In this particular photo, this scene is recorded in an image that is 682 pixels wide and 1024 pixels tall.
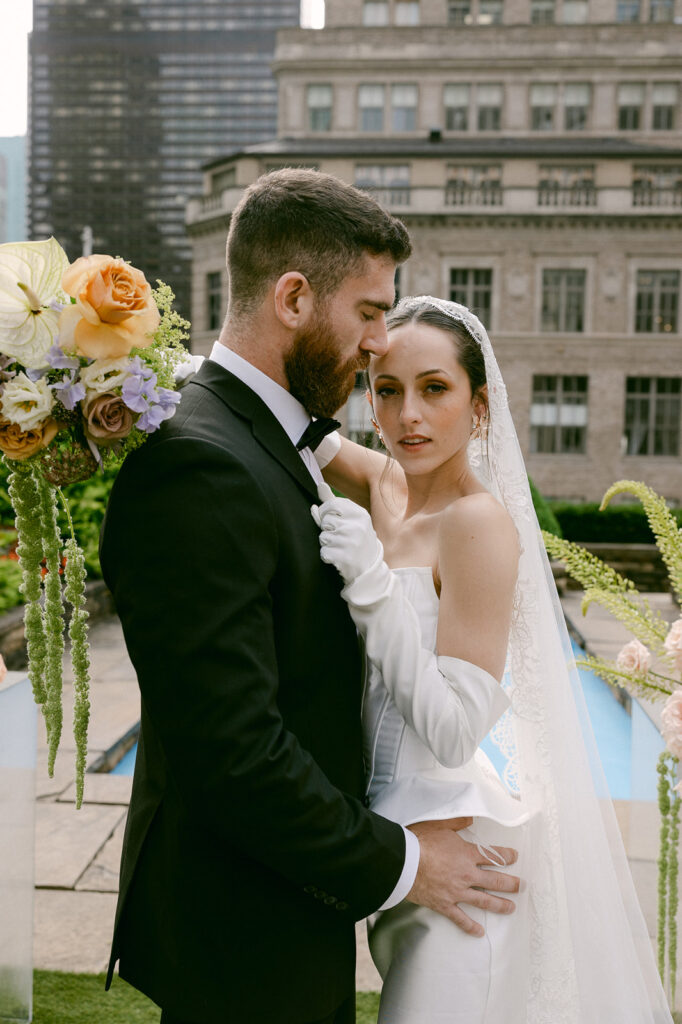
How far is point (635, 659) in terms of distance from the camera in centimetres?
229

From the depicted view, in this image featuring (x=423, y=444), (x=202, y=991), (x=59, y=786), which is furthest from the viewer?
(x=59, y=786)

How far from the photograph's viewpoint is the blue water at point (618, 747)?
269 cm

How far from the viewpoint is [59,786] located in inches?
203

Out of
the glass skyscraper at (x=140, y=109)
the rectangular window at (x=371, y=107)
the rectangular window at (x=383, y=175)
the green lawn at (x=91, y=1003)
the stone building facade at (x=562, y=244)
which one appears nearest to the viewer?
the green lawn at (x=91, y=1003)

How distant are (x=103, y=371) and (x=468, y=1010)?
148 centimetres

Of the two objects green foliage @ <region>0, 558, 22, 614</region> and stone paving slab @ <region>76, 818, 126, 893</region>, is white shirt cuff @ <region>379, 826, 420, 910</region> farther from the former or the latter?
green foliage @ <region>0, 558, 22, 614</region>

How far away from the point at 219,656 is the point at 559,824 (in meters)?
1.14

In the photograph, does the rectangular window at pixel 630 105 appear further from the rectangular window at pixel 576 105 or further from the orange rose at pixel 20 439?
the orange rose at pixel 20 439

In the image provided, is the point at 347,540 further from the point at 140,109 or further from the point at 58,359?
the point at 140,109

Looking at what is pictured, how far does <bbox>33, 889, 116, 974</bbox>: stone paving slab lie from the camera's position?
3.33m

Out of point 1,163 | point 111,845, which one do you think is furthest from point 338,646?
point 1,163

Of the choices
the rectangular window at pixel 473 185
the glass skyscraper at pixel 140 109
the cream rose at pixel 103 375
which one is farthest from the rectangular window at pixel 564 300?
the glass skyscraper at pixel 140 109

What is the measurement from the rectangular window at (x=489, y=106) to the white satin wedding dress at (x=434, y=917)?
3370cm

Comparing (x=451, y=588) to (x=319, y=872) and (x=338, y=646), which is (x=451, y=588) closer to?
(x=338, y=646)
